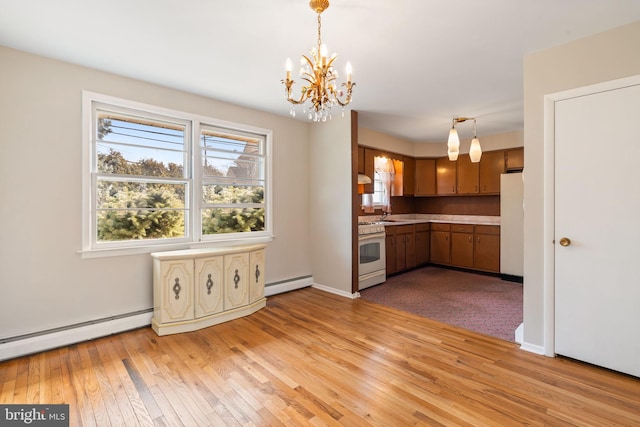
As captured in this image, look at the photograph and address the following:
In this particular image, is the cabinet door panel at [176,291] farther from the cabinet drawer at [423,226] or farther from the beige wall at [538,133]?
the cabinet drawer at [423,226]

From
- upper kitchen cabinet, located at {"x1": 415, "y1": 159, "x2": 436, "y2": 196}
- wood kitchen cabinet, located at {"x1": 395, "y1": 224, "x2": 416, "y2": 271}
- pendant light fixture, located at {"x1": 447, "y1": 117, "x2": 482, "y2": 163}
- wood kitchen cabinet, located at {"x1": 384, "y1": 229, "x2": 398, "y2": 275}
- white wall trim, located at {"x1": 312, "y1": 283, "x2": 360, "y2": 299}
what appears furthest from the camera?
upper kitchen cabinet, located at {"x1": 415, "y1": 159, "x2": 436, "y2": 196}

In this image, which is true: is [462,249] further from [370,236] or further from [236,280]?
[236,280]

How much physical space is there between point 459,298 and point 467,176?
2777 millimetres

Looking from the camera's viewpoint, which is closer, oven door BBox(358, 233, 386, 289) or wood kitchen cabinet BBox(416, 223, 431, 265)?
oven door BBox(358, 233, 386, 289)

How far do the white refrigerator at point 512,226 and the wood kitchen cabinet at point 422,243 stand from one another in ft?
4.24

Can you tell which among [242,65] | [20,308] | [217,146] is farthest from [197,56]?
[20,308]

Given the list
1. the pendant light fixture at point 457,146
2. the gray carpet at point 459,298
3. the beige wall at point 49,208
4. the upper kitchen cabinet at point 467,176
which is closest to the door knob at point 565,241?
the gray carpet at point 459,298

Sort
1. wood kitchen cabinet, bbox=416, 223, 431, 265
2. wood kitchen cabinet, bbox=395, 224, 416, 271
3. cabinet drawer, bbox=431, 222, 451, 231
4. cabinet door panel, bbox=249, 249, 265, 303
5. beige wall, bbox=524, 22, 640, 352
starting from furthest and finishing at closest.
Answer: cabinet drawer, bbox=431, 222, 451, 231 → wood kitchen cabinet, bbox=416, 223, 431, 265 → wood kitchen cabinet, bbox=395, 224, 416, 271 → cabinet door panel, bbox=249, 249, 265, 303 → beige wall, bbox=524, 22, 640, 352

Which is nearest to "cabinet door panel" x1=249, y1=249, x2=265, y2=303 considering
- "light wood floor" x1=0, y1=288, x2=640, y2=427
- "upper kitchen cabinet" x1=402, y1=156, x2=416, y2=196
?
"light wood floor" x1=0, y1=288, x2=640, y2=427

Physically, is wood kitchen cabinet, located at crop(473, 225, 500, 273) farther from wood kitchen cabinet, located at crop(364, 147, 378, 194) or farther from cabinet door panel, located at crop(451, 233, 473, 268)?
wood kitchen cabinet, located at crop(364, 147, 378, 194)

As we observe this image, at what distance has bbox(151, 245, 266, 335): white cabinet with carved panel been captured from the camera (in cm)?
288

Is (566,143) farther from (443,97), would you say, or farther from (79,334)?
(79,334)

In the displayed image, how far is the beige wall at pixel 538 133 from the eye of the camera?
2260mm

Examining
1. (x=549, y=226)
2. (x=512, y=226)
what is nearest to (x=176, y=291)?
(x=549, y=226)
